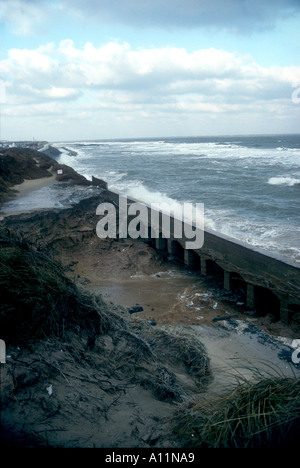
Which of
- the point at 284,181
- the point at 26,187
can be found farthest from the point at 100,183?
the point at 284,181

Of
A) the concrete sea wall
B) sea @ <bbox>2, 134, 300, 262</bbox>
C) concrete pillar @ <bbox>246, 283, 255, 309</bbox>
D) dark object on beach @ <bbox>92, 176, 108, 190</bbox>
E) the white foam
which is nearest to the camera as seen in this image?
the concrete sea wall

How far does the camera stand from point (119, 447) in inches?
110

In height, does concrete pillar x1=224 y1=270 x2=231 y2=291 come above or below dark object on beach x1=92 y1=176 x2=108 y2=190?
below

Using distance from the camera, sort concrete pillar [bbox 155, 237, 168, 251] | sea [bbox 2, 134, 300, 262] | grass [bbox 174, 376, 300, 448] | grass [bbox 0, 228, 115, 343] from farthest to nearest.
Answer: sea [bbox 2, 134, 300, 262]
concrete pillar [bbox 155, 237, 168, 251]
grass [bbox 0, 228, 115, 343]
grass [bbox 174, 376, 300, 448]

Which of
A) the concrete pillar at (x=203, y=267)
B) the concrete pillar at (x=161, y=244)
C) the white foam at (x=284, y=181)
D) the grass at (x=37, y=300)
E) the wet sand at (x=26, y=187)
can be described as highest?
the white foam at (x=284, y=181)

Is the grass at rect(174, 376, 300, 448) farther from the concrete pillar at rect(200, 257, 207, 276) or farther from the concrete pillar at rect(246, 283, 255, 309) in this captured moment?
the concrete pillar at rect(200, 257, 207, 276)

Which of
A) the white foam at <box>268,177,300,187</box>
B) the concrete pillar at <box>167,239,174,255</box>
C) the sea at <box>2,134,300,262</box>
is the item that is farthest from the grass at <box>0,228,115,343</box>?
the white foam at <box>268,177,300,187</box>

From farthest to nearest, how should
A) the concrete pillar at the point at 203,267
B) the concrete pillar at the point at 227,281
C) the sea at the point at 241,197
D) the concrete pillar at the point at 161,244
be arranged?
the sea at the point at 241,197
the concrete pillar at the point at 161,244
the concrete pillar at the point at 203,267
the concrete pillar at the point at 227,281

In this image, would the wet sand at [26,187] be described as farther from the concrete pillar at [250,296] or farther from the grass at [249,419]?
the grass at [249,419]

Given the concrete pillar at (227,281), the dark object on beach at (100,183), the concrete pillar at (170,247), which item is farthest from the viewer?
the dark object on beach at (100,183)

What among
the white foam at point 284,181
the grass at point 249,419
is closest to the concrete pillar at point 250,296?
the grass at point 249,419

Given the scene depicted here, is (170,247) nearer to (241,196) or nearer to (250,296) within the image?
(250,296)

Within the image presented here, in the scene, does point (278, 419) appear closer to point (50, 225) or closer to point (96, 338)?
point (96, 338)
